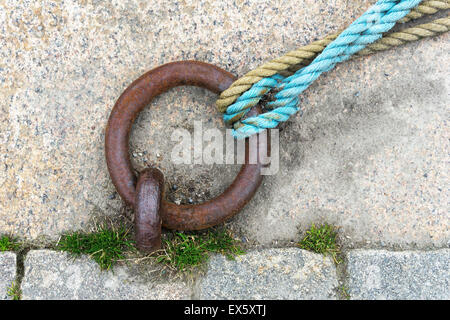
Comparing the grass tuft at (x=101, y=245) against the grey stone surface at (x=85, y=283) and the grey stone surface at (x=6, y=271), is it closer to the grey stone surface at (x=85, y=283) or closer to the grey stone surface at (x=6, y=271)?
the grey stone surface at (x=85, y=283)

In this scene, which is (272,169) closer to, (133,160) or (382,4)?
(133,160)

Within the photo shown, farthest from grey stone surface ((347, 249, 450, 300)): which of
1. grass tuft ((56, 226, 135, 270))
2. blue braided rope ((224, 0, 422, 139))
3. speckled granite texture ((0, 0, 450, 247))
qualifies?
grass tuft ((56, 226, 135, 270))

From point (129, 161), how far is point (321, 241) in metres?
0.99

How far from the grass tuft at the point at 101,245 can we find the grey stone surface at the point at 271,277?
416mm

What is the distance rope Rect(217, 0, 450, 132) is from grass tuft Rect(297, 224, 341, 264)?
678 millimetres

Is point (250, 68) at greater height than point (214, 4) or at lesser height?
lesser

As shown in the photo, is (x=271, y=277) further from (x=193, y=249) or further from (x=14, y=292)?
(x=14, y=292)

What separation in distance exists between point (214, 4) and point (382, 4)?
31.3 inches

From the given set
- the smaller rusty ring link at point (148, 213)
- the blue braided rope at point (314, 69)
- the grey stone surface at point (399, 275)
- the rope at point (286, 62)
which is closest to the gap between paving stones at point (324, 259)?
the grey stone surface at point (399, 275)

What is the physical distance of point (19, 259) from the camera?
188 cm

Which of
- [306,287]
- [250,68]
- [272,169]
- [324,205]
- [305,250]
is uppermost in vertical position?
[250,68]

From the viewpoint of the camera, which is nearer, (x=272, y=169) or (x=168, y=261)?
(x=168, y=261)

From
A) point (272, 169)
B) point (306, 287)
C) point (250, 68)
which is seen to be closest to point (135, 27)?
point (250, 68)

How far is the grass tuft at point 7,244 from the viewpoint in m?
1.88
